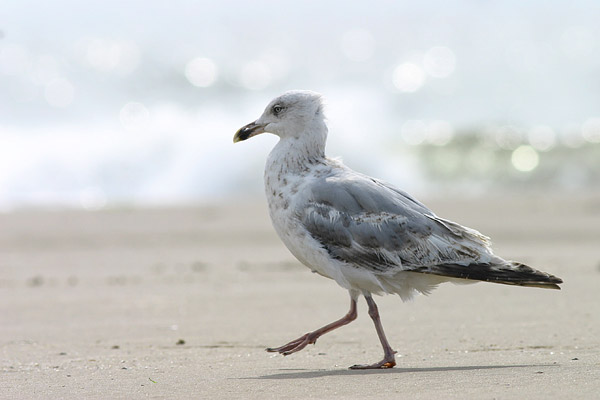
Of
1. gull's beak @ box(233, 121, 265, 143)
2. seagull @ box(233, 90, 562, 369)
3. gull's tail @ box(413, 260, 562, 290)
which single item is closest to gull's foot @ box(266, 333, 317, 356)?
seagull @ box(233, 90, 562, 369)

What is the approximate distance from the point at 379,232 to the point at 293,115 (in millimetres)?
1098

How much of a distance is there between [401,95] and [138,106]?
297 inches

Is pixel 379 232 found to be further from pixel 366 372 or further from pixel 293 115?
→ pixel 293 115

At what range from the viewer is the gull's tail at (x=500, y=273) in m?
5.07

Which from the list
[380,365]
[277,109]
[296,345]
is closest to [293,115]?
[277,109]

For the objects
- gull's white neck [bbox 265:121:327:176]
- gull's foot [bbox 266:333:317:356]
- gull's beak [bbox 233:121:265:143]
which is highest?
gull's beak [bbox 233:121:265:143]

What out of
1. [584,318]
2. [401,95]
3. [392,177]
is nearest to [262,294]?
[584,318]

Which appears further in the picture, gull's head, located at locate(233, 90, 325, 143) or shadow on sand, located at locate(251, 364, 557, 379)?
gull's head, located at locate(233, 90, 325, 143)

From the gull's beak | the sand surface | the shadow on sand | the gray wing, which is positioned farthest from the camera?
the gull's beak

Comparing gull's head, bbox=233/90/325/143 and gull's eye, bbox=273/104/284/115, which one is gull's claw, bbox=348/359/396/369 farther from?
gull's eye, bbox=273/104/284/115

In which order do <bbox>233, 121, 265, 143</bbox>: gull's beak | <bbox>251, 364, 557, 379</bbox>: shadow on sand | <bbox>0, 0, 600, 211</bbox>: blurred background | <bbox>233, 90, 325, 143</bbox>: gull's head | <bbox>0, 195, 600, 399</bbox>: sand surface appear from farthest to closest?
<bbox>0, 0, 600, 211</bbox>: blurred background → <bbox>233, 121, 265, 143</bbox>: gull's beak → <bbox>233, 90, 325, 143</bbox>: gull's head → <bbox>251, 364, 557, 379</bbox>: shadow on sand → <bbox>0, 195, 600, 399</bbox>: sand surface

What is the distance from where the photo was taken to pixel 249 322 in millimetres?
6699

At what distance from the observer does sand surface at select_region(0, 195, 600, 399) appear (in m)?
4.36

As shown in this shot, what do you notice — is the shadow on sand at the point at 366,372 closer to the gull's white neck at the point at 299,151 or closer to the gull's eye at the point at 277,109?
the gull's white neck at the point at 299,151
